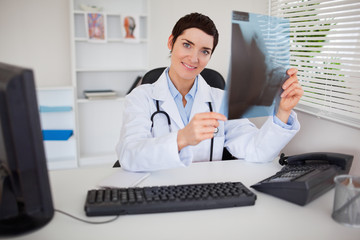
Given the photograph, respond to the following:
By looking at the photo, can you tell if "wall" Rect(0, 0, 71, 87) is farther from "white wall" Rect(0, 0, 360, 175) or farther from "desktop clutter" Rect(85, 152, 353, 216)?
"desktop clutter" Rect(85, 152, 353, 216)

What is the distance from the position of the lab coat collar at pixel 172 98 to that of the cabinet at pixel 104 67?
1569mm

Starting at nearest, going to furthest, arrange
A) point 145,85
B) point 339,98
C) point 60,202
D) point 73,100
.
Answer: point 60,202
point 339,98
point 145,85
point 73,100

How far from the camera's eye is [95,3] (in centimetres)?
309

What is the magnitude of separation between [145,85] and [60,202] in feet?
2.61

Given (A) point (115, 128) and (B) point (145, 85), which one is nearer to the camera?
(B) point (145, 85)

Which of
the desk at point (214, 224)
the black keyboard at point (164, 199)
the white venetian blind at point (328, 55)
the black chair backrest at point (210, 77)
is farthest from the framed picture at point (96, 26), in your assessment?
the black keyboard at point (164, 199)

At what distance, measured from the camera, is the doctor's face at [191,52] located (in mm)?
1521

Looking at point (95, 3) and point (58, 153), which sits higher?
point (95, 3)

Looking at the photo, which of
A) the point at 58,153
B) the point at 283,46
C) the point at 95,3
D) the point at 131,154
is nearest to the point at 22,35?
the point at 95,3

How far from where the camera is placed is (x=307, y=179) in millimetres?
1040

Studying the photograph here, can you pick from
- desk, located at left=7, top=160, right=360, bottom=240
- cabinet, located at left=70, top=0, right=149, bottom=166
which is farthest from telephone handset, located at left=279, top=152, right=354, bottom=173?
cabinet, located at left=70, top=0, right=149, bottom=166

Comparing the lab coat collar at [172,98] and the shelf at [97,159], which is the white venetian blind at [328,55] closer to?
the lab coat collar at [172,98]

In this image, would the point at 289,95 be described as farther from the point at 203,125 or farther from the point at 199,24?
the point at 199,24

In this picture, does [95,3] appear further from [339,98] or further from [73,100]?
[339,98]
